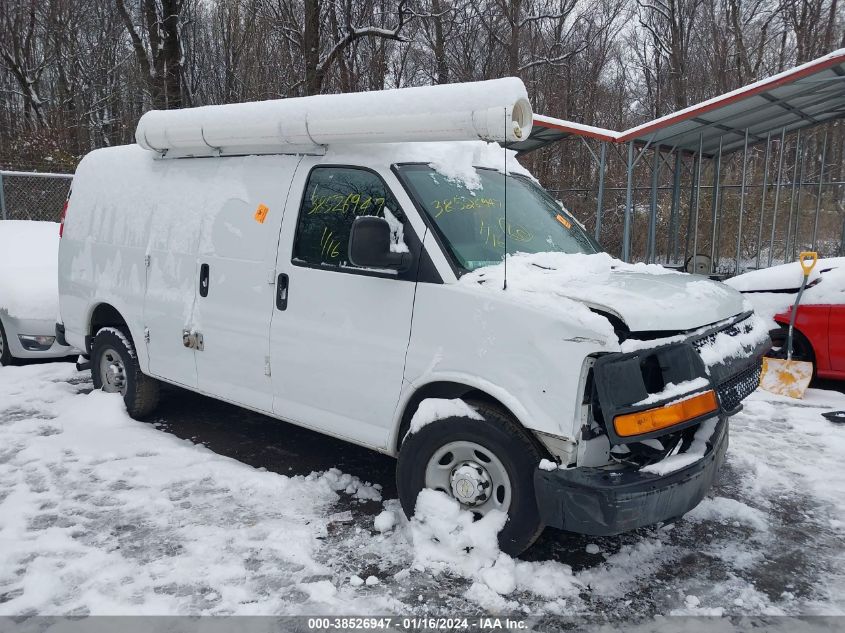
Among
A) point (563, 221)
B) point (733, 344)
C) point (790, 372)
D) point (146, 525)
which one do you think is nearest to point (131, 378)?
point (146, 525)

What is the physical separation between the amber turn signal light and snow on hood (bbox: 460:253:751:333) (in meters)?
0.36

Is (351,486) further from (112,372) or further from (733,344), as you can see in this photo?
(112,372)

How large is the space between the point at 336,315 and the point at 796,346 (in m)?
5.56

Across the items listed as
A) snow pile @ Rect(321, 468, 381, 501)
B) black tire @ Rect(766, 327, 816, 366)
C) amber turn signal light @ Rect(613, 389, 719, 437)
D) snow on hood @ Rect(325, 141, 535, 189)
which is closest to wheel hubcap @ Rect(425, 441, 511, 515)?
amber turn signal light @ Rect(613, 389, 719, 437)

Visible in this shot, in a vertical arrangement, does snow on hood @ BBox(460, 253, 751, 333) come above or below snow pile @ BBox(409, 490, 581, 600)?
above

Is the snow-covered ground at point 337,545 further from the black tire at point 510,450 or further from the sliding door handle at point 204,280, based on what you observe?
the sliding door handle at point 204,280

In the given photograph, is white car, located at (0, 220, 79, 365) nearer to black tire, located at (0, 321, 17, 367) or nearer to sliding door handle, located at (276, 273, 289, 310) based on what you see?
black tire, located at (0, 321, 17, 367)

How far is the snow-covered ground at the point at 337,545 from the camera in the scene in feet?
10.3

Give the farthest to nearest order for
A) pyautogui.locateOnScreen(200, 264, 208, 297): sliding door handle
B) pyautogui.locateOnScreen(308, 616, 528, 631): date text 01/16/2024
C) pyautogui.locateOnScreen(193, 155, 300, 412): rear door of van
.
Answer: pyautogui.locateOnScreen(200, 264, 208, 297): sliding door handle
pyautogui.locateOnScreen(193, 155, 300, 412): rear door of van
pyautogui.locateOnScreen(308, 616, 528, 631): date text 01/16/2024

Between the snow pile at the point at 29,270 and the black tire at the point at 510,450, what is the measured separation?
220 inches

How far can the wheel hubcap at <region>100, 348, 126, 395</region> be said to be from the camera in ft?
19.1

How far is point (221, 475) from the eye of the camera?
→ 4.48m

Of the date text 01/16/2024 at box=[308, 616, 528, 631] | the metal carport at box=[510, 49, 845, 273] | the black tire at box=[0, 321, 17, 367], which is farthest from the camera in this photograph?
the metal carport at box=[510, 49, 845, 273]

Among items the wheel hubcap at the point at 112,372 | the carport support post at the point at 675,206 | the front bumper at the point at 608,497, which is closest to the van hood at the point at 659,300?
the front bumper at the point at 608,497
